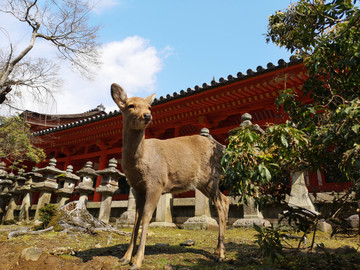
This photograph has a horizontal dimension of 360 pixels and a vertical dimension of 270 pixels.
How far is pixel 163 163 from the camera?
360 centimetres

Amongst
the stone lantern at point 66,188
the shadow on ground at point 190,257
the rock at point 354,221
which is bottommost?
the shadow on ground at point 190,257

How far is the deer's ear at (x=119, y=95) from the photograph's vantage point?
11.2ft

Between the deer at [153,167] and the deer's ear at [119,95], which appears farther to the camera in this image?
the deer's ear at [119,95]

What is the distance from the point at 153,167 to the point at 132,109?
0.83 metres

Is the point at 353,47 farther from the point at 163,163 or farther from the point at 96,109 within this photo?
the point at 96,109

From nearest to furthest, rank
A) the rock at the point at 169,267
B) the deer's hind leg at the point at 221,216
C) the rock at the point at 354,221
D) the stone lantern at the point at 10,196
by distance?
the rock at the point at 169,267 < the deer's hind leg at the point at 221,216 < the rock at the point at 354,221 < the stone lantern at the point at 10,196

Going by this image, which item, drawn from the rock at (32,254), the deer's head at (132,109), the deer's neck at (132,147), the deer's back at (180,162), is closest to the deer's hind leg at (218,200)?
the deer's back at (180,162)

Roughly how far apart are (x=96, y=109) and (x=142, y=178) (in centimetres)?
2629

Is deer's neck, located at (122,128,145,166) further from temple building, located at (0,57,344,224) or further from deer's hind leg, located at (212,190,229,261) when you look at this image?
temple building, located at (0,57,344,224)

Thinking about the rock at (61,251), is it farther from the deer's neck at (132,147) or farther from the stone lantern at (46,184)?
the stone lantern at (46,184)

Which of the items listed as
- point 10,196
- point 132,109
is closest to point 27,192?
point 10,196

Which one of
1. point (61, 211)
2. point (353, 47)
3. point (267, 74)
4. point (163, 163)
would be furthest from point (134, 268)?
point (267, 74)

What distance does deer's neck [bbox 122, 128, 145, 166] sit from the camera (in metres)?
3.30

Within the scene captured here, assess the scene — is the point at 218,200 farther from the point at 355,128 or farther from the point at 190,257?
the point at 355,128
